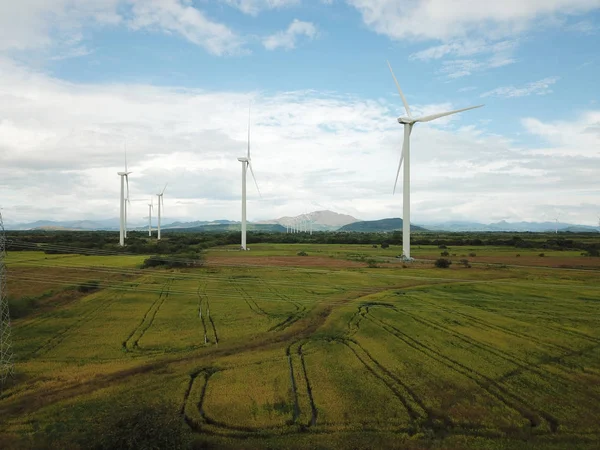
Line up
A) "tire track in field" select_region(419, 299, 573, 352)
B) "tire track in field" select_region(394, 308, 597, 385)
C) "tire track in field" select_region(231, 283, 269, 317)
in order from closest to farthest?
"tire track in field" select_region(394, 308, 597, 385) → "tire track in field" select_region(419, 299, 573, 352) → "tire track in field" select_region(231, 283, 269, 317)

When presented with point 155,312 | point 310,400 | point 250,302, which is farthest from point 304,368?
point 155,312

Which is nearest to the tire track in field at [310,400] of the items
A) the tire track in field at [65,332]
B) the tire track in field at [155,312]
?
the tire track in field at [155,312]

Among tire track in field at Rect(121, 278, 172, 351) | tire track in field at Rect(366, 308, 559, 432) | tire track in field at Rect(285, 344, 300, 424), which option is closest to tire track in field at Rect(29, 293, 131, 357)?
tire track in field at Rect(121, 278, 172, 351)

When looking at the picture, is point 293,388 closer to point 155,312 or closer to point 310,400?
point 310,400

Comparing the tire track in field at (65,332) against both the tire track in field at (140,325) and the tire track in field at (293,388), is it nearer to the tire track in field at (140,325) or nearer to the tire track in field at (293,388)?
the tire track in field at (140,325)

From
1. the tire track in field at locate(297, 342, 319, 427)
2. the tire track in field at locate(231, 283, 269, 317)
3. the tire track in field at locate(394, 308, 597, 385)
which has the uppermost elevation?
the tire track in field at locate(231, 283, 269, 317)

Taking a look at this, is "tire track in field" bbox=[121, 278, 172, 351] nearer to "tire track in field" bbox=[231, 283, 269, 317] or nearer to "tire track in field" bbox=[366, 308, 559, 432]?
"tire track in field" bbox=[231, 283, 269, 317]

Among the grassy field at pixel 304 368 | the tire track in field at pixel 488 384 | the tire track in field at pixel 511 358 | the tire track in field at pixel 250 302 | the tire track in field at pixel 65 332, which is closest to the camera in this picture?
the grassy field at pixel 304 368
